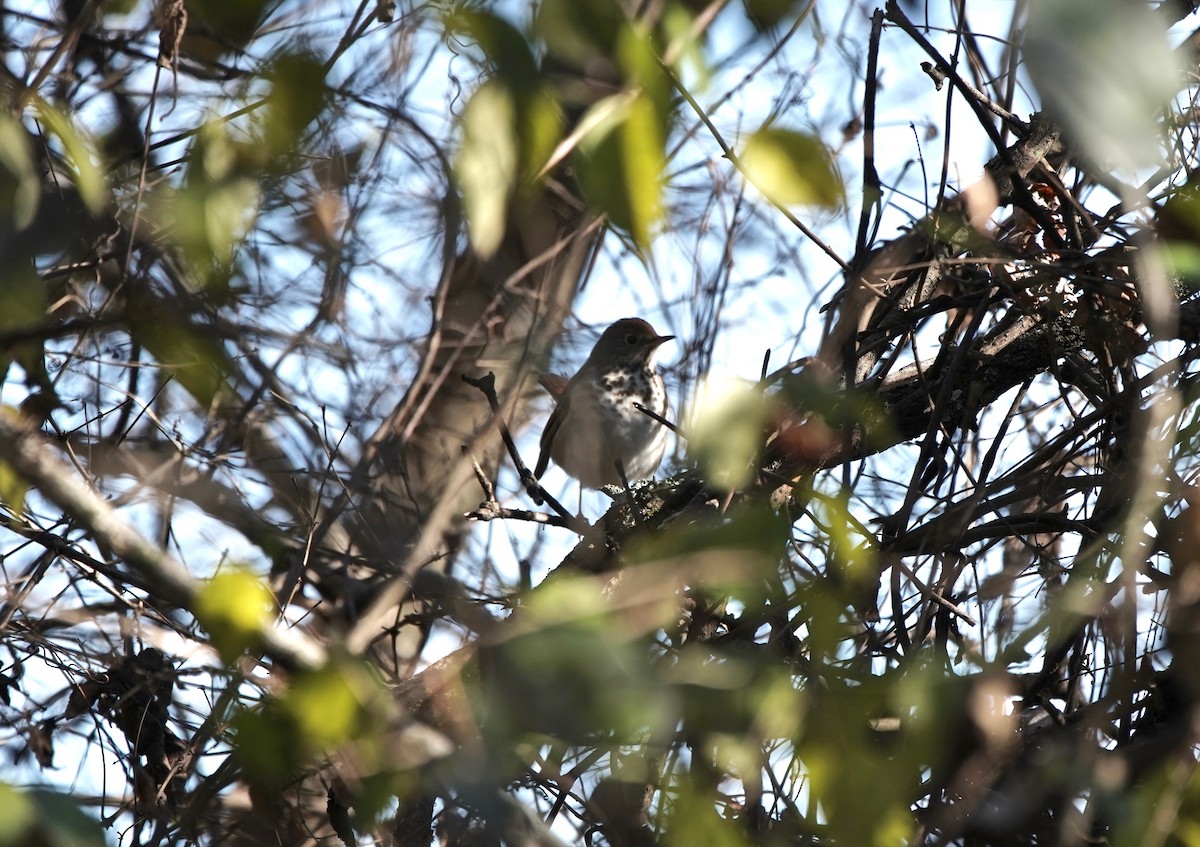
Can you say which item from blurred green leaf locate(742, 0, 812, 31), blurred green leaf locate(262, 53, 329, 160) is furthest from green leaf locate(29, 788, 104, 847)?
blurred green leaf locate(742, 0, 812, 31)

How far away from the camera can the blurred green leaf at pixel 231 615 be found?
1.06 meters

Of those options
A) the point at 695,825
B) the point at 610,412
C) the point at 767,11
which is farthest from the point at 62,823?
the point at 610,412

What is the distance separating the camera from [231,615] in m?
1.06

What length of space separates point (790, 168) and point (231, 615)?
0.69 metres

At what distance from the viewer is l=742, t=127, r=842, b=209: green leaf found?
36.4 inches

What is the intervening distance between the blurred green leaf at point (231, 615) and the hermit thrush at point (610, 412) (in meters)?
3.62

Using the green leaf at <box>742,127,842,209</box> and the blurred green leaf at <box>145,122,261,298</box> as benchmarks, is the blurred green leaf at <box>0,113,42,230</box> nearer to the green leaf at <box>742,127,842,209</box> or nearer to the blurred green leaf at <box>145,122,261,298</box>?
the blurred green leaf at <box>145,122,261,298</box>

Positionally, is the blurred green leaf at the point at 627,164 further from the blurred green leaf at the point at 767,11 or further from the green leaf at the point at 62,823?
the green leaf at the point at 62,823

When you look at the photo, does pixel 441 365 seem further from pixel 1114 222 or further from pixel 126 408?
pixel 1114 222

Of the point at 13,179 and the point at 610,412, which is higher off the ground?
the point at 610,412

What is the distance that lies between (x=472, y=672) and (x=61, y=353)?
5.08ft

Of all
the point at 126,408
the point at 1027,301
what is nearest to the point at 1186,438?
the point at 1027,301

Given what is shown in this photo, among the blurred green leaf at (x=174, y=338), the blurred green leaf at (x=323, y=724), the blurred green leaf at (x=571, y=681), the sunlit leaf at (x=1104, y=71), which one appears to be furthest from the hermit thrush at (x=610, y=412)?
the sunlit leaf at (x=1104, y=71)

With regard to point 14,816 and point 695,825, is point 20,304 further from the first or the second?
point 695,825
